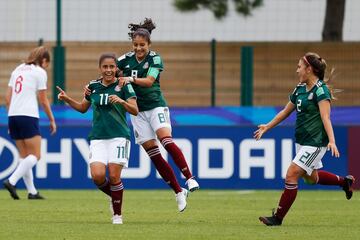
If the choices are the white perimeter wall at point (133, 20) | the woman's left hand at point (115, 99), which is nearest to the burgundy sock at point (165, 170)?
the woman's left hand at point (115, 99)

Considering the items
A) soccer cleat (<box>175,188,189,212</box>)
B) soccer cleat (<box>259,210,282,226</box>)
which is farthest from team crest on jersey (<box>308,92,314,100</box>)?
soccer cleat (<box>175,188,189,212</box>)

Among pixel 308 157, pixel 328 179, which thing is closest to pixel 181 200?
pixel 328 179

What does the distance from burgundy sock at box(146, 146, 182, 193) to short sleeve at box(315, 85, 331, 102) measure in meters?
2.24

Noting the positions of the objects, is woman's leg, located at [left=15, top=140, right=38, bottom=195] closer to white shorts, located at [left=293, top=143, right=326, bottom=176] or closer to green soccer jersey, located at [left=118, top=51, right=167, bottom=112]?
green soccer jersey, located at [left=118, top=51, right=167, bottom=112]

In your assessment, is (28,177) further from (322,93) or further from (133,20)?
(322,93)

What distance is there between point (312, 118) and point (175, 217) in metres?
2.20

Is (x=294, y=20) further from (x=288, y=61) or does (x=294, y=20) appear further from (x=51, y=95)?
(x=51, y=95)

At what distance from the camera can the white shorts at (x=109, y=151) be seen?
13352 millimetres

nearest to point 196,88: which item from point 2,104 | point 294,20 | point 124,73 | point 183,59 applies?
point 183,59

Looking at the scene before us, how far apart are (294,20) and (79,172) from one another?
5.06 meters

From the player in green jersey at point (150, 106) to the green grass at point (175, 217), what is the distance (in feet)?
1.62

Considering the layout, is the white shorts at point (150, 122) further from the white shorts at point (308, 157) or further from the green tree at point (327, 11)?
the green tree at point (327, 11)

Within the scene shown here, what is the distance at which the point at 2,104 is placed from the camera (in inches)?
918

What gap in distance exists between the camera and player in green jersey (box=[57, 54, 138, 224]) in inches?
526
